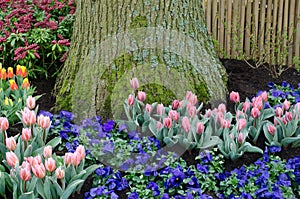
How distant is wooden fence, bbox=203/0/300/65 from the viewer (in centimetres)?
595

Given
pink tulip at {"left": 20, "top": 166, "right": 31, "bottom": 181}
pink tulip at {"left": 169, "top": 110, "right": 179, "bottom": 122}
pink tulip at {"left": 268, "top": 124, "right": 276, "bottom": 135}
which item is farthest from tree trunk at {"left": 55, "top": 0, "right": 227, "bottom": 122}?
pink tulip at {"left": 20, "top": 166, "right": 31, "bottom": 181}

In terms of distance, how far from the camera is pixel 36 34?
17.3ft

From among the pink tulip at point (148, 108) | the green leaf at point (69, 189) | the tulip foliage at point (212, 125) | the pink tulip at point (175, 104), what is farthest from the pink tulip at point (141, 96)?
the green leaf at point (69, 189)

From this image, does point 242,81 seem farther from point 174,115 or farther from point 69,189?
point 69,189

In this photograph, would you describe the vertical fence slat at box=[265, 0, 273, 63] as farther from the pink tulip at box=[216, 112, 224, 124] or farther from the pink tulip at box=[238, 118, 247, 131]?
the pink tulip at box=[238, 118, 247, 131]

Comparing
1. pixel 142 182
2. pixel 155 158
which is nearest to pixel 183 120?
pixel 155 158

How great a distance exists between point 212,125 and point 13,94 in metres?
1.71

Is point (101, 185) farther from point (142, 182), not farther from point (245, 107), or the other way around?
point (245, 107)

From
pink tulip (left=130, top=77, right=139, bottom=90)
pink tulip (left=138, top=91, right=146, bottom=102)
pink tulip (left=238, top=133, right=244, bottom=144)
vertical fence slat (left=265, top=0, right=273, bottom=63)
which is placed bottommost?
pink tulip (left=238, top=133, right=244, bottom=144)

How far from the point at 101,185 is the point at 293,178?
4.27ft

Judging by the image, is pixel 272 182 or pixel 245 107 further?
pixel 245 107

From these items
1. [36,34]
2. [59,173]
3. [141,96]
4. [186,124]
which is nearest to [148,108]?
[141,96]

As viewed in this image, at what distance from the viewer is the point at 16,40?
17.4 feet

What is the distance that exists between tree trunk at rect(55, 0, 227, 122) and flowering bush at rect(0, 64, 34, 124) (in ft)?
1.25
